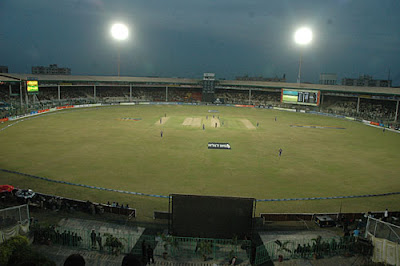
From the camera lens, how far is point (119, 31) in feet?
246

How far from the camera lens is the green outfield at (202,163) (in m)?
20.2

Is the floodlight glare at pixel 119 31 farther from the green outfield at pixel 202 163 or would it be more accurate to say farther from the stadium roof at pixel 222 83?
the green outfield at pixel 202 163

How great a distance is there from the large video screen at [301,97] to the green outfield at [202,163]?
84.3ft

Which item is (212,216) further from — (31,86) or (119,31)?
(119,31)

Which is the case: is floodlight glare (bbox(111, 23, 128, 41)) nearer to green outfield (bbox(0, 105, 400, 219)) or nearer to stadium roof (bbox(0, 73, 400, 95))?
stadium roof (bbox(0, 73, 400, 95))

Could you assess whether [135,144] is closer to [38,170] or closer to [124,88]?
[38,170]

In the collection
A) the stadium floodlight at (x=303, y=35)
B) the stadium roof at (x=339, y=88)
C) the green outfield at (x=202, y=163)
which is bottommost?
the green outfield at (x=202, y=163)

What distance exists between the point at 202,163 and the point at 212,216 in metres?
14.0

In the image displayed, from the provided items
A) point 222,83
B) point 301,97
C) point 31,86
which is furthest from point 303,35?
point 31,86

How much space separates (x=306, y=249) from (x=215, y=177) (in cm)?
1178

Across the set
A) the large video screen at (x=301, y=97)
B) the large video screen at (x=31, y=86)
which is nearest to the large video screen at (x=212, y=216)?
the large video screen at (x=31, y=86)

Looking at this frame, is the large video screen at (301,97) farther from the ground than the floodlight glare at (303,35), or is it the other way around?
the floodlight glare at (303,35)

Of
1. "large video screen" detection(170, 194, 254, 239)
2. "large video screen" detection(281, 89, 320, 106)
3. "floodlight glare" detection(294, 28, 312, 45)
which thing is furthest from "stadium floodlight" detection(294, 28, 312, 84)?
"large video screen" detection(170, 194, 254, 239)

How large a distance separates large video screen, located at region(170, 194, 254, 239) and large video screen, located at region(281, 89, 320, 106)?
209 ft
